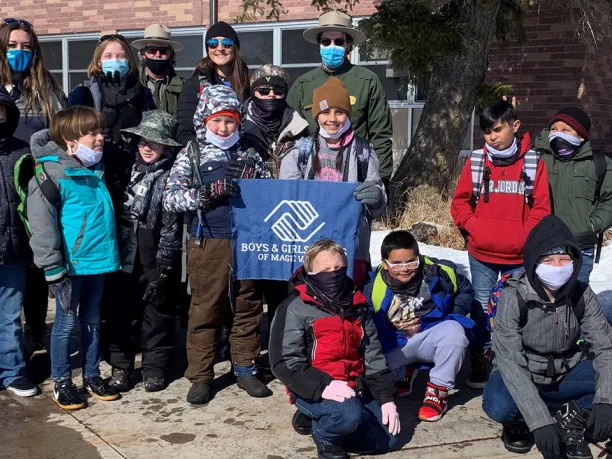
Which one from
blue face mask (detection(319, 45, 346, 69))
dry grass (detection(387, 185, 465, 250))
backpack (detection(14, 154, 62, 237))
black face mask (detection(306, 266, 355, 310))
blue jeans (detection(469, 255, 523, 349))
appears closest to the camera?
black face mask (detection(306, 266, 355, 310))

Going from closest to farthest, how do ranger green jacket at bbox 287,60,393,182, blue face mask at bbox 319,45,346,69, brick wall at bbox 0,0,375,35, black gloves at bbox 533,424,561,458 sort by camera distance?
black gloves at bbox 533,424,561,458 < ranger green jacket at bbox 287,60,393,182 < blue face mask at bbox 319,45,346,69 < brick wall at bbox 0,0,375,35

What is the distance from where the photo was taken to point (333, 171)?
464 centimetres

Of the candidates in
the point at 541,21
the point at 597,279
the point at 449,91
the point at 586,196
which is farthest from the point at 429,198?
A: the point at 586,196

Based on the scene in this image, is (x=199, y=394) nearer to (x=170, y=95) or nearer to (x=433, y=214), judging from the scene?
(x=170, y=95)

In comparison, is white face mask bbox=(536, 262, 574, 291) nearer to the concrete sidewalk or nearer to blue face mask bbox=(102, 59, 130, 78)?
the concrete sidewalk

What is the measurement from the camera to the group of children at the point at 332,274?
388 cm

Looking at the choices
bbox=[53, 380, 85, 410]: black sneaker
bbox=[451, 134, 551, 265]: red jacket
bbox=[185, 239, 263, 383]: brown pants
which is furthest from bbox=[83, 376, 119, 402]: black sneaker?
bbox=[451, 134, 551, 265]: red jacket

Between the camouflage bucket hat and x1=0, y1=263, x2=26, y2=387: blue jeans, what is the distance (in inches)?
42.0

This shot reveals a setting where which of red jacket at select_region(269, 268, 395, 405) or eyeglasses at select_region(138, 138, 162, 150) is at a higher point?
eyeglasses at select_region(138, 138, 162, 150)

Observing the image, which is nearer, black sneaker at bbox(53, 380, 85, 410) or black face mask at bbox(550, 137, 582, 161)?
black sneaker at bbox(53, 380, 85, 410)

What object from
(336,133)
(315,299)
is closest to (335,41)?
(336,133)

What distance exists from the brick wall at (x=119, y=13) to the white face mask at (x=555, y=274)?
10.7 meters

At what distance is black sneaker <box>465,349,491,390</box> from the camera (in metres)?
4.88

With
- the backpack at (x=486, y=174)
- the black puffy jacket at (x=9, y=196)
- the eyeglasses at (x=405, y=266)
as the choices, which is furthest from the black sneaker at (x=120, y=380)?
the backpack at (x=486, y=174)
